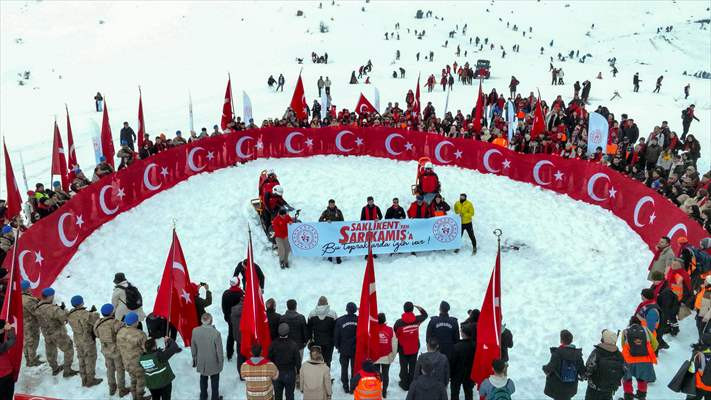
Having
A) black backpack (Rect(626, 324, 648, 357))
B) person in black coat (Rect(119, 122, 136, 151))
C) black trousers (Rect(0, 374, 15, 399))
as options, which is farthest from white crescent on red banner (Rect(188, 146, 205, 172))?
black backpack (Rect(626, 324, 648, 357))

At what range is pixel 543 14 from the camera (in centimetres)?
6900

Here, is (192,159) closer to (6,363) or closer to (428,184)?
(428,184)

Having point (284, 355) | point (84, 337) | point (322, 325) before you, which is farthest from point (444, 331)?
point (84, 337)

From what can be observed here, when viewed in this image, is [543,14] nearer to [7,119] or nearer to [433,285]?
[7,119]

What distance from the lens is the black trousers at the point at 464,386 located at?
8.67m

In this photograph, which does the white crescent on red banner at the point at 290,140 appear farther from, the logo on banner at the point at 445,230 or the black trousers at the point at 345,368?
the black trousers at the point at 345,368

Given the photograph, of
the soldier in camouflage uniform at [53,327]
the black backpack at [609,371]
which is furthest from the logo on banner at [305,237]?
the black backpack at [609,371]

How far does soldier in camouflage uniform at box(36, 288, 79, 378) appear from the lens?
8.78m

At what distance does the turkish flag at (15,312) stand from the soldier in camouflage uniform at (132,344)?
144 cm

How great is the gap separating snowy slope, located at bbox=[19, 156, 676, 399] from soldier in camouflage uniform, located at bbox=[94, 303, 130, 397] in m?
0.40

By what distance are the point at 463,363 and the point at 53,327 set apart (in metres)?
6.05

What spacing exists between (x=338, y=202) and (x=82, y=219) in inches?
254

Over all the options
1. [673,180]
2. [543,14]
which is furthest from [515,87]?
[543,14]

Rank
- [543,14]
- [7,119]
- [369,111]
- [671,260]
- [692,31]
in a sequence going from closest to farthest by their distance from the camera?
1. [671,260]
2. [369,111]
3. [7,119]
4. [692,31]
5. [543,14]
